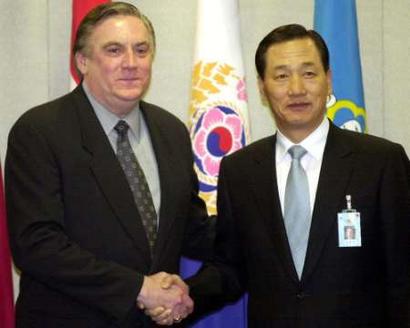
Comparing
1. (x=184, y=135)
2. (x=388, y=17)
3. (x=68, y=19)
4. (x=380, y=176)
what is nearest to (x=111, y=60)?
(x=184, y=135)

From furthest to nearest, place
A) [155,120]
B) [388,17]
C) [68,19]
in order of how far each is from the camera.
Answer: [388,17] → [68,19] → [155,120]

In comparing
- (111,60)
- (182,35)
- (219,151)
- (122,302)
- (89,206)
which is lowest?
(122,302)

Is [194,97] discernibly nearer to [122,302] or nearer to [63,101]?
[63,101]

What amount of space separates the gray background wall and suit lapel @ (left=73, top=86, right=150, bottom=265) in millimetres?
1821

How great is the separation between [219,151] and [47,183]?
143 centimetres

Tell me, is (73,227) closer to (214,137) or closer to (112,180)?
(112,180)

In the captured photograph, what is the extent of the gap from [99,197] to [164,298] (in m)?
0.50

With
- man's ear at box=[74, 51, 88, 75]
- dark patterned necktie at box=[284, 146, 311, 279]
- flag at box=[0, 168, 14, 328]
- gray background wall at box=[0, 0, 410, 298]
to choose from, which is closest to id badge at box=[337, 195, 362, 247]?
dark patterned necktie at box=[284, 146, 311, 279]

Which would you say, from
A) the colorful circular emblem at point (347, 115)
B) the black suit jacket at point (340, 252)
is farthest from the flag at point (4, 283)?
the colorful circular emblem at point (347, 115)

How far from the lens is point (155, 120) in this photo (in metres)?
3.43

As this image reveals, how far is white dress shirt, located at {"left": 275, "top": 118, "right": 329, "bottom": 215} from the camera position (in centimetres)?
304

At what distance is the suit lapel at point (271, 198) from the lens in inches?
115

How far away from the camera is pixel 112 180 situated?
3064mm

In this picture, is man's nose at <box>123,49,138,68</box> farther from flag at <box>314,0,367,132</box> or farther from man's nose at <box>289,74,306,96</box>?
flag at <box>314,0,367,132</box>
